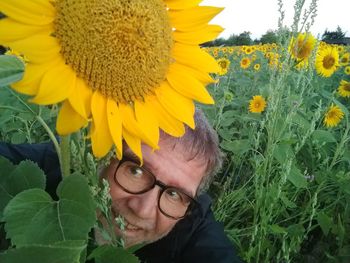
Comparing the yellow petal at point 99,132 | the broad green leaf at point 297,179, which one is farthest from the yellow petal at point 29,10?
the broad green leaf at point 297,179

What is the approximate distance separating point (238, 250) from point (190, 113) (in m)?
1.43

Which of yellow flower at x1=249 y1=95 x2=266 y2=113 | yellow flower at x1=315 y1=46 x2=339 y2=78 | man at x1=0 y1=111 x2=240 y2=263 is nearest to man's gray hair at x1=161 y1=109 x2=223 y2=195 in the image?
man at x1=0 y1=111 x2=240 y2=263

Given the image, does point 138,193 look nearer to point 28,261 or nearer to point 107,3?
point 107,3

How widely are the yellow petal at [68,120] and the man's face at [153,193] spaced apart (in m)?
0.73

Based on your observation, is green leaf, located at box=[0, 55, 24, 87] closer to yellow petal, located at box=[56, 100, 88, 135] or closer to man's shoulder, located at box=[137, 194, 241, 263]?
yellow petal, located at box=[56, 100, 88, 135]

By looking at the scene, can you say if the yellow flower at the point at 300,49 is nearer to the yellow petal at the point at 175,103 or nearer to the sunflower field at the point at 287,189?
the sunflower field at the point at 287,189

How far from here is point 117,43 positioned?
58 centimetres

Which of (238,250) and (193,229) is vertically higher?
(193,229)

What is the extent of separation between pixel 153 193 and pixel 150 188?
0.08 ft

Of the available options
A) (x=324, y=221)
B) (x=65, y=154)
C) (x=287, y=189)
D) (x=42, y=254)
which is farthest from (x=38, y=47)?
(x=287, y=189)

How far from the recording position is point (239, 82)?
4.54 meters

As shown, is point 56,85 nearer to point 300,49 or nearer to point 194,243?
point 194,243

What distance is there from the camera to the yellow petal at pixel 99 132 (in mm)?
547

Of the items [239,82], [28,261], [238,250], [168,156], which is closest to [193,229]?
[238,250]
